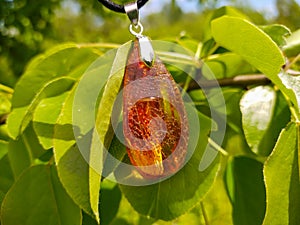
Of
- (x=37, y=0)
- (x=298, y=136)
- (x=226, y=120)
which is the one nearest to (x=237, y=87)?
(x=226, y=120)

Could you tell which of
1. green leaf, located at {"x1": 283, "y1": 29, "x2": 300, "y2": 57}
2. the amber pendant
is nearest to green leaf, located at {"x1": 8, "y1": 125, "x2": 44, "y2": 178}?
the amber pendant

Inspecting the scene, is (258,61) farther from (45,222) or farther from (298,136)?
(45,222)

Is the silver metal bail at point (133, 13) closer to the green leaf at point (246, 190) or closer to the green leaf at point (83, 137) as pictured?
the green leaf at point (83, 137)

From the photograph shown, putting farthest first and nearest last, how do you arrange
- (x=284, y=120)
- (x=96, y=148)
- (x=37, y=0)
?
1. (x=37, y=0)
2. (x=284, y=120)
3. (x=96, y=148)

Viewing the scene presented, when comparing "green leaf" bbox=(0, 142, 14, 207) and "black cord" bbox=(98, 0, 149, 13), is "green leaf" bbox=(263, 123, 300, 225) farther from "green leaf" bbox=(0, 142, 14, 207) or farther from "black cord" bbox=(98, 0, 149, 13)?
"green leaf" bbox=(0, 142, 14, 207)

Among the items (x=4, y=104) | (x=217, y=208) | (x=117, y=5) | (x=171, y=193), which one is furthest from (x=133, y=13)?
(x=217, y=208)

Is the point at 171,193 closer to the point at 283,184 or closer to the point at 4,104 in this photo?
the point at 283,184
